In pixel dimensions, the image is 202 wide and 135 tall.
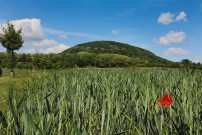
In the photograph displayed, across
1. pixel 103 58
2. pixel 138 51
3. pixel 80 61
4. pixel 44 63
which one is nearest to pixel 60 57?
pixel 80 61

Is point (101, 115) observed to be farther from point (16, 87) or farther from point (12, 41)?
point (12, 41)

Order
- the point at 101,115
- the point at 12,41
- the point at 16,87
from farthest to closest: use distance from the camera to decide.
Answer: the point at 12,41
the point at 16,87
the point at 101,115

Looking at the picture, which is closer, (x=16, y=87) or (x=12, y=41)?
(x=16, y=87)

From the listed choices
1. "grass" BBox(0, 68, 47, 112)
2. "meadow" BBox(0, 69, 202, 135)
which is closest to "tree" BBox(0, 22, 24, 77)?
"grass" BBox(0, 68, 47, 112)

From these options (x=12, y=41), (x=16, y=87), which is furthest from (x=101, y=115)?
(x=12, y=41)

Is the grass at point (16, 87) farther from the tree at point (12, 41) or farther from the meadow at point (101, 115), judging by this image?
the tree at point (12, 41)

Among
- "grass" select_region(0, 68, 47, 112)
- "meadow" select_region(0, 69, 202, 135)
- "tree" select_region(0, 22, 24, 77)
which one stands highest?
"tree" select_region(0, 22, 24, 77)

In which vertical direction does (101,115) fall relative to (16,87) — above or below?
above

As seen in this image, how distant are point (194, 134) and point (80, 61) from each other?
72126mm

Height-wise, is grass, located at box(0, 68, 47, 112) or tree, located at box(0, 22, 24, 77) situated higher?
tree, located at box(0, 22, 24, 77)

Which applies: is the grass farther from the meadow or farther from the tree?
the tree

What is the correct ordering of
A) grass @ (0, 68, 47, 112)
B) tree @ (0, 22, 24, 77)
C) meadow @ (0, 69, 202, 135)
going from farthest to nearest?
tree @ (0, 22, 24, 77) < grass @ (0, 68, 47, 112) < meadow @ (0, 69, 202, 135)

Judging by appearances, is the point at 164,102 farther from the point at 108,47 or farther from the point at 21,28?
the point at 108,47

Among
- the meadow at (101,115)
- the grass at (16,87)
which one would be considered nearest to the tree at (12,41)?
the grass at (16,87)
